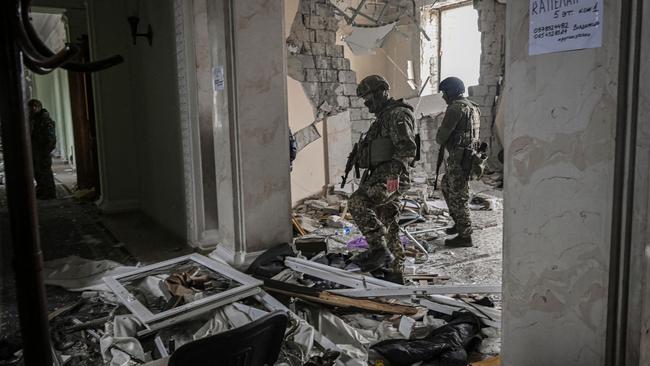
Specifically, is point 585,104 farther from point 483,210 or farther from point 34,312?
point 483,210

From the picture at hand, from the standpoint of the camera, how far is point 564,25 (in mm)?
1720

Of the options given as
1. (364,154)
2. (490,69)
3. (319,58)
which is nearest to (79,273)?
(364,154)

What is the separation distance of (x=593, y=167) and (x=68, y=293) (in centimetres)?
351

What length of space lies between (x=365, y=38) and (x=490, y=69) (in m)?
2.44

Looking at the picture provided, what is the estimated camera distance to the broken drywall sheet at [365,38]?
9109 mm

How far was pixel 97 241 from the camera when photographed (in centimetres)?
521

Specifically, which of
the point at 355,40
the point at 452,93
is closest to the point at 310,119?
the point at 452,93

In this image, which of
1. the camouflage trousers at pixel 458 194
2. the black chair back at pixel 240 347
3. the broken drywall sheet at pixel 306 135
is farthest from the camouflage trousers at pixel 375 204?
the broken drywall sheet at pixel 306 135

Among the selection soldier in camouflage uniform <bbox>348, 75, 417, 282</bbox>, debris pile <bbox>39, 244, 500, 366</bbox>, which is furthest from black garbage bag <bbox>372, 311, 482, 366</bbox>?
soldier in camouflage uniform <bbox>348, 75, 417, 282</bbox>

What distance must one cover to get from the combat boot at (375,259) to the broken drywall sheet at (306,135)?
2956mm

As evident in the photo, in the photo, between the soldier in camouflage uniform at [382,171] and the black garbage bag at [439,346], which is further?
the soldier in camouflage uniform at [382,171]

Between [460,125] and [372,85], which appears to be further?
[460,125]

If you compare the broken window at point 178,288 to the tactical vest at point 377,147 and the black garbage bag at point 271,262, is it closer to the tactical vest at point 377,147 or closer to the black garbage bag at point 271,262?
the black garbage bag at point 271,262

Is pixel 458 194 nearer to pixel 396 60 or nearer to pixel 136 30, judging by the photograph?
pixel 136 30
